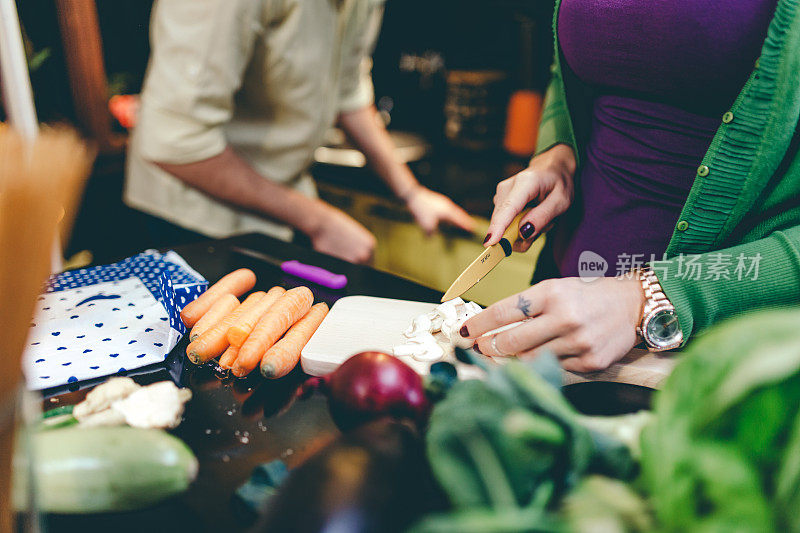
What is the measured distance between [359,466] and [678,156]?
0.83 meters

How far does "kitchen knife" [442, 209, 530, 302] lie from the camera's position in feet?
2.93

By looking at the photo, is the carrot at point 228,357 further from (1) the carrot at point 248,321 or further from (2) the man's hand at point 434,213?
(2) the man's hand at point 434,213

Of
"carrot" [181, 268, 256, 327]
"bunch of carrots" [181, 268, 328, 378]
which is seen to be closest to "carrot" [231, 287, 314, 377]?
"bunch of carrots" [181, 268, 328, 378]

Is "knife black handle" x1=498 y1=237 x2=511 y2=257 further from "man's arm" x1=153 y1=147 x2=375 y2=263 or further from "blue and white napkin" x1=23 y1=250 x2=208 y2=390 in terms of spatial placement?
"man's arm" x1=153 y1=147 x2=375 y2=263

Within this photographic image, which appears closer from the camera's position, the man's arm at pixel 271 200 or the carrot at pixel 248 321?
the carrot at pixel 248 321

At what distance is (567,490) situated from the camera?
40cm

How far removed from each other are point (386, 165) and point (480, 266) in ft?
4.12

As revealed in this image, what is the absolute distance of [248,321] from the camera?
2.76 feet

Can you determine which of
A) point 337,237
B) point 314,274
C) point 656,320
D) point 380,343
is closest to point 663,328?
point 656,320


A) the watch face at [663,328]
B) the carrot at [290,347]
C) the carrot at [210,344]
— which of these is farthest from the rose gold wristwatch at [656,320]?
the carrot at [210,344]

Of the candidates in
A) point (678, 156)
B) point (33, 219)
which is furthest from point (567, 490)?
point (678, 156)

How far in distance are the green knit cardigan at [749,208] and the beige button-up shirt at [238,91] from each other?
1.05 m

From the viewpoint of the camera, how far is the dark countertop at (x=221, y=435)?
1.67ft

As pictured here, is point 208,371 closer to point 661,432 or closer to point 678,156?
point 661,432
